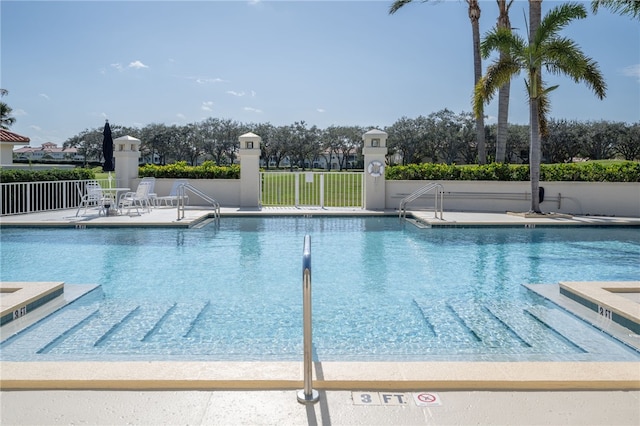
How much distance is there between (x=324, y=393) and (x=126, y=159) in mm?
15648

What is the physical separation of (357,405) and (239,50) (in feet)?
62.6

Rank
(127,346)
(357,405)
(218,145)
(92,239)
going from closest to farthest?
(357,405), (127,346), (92,239), (218,145)

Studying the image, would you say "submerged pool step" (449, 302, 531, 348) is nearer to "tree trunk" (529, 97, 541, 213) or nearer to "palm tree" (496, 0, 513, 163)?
"tree trunk" (529, 97, 541, 213)

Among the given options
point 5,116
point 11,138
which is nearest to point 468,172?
point 11,138

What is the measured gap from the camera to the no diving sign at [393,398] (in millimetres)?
3129

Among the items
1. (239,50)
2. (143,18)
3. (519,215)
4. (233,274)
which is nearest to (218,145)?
(239,50)

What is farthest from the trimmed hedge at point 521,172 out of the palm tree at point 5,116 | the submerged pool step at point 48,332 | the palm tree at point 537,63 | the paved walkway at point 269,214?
the palm tree at point 5,116

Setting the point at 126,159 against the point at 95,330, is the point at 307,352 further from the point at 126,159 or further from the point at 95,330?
the point at 126,159

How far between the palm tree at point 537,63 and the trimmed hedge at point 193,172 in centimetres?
819

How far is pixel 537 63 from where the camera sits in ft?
48.8

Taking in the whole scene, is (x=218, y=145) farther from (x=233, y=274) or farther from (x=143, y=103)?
(x=233, y=274)

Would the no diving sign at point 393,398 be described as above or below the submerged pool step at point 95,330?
above

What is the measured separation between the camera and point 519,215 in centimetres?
1536

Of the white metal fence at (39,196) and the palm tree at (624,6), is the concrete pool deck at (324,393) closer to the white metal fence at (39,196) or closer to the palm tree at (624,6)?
the white metal fence at (39,196)
